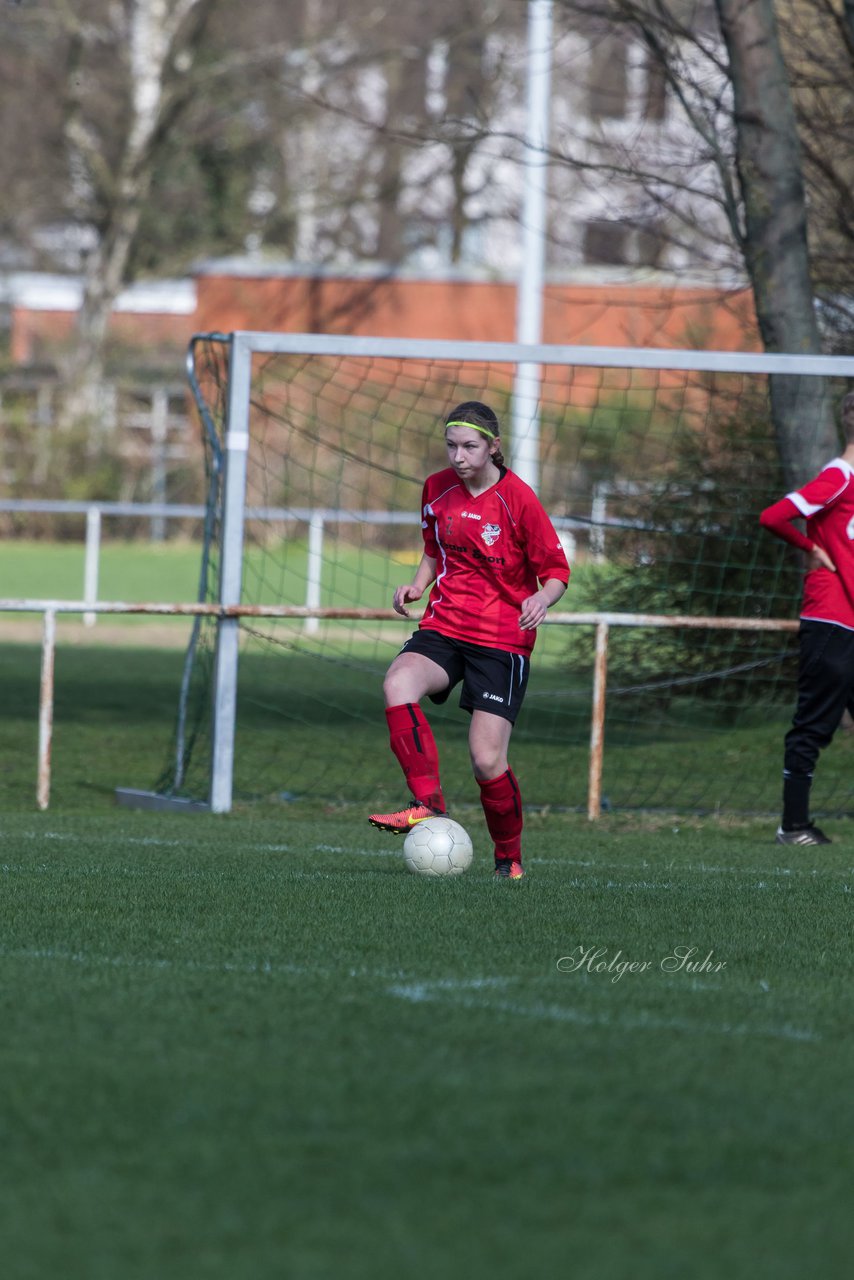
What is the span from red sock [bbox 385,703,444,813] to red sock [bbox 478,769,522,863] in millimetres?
180

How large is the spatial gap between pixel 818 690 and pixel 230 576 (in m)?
3.03

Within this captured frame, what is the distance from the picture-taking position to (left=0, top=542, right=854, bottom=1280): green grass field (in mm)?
2867

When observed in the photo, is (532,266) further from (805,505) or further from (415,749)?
(415,749)

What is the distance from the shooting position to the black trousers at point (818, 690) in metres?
7.93

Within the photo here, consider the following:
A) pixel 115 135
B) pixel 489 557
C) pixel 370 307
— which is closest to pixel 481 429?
pixel 489 557

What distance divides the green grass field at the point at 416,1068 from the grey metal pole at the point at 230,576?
178 centimetres

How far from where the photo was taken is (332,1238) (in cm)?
284

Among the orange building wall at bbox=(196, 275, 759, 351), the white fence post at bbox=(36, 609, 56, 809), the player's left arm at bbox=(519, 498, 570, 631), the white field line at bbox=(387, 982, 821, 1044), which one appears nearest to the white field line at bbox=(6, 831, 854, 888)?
the white fence post at bbox=(36, 609, 56, 809)

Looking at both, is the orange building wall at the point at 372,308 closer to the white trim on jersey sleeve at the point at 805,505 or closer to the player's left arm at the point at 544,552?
the white trim on jersey sleeve at the point at 805,505

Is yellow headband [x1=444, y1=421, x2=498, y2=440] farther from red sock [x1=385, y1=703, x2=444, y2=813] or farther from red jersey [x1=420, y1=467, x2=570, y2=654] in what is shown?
red sock [x1=385, y1=703, x2=444, y2=813]

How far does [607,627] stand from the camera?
9.29m

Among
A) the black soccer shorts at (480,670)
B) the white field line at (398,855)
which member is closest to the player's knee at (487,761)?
the black soccer shorts at (480,670)

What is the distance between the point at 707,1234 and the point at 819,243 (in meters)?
11.5

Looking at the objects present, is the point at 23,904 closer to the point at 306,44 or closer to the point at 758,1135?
the point at 758,1135
